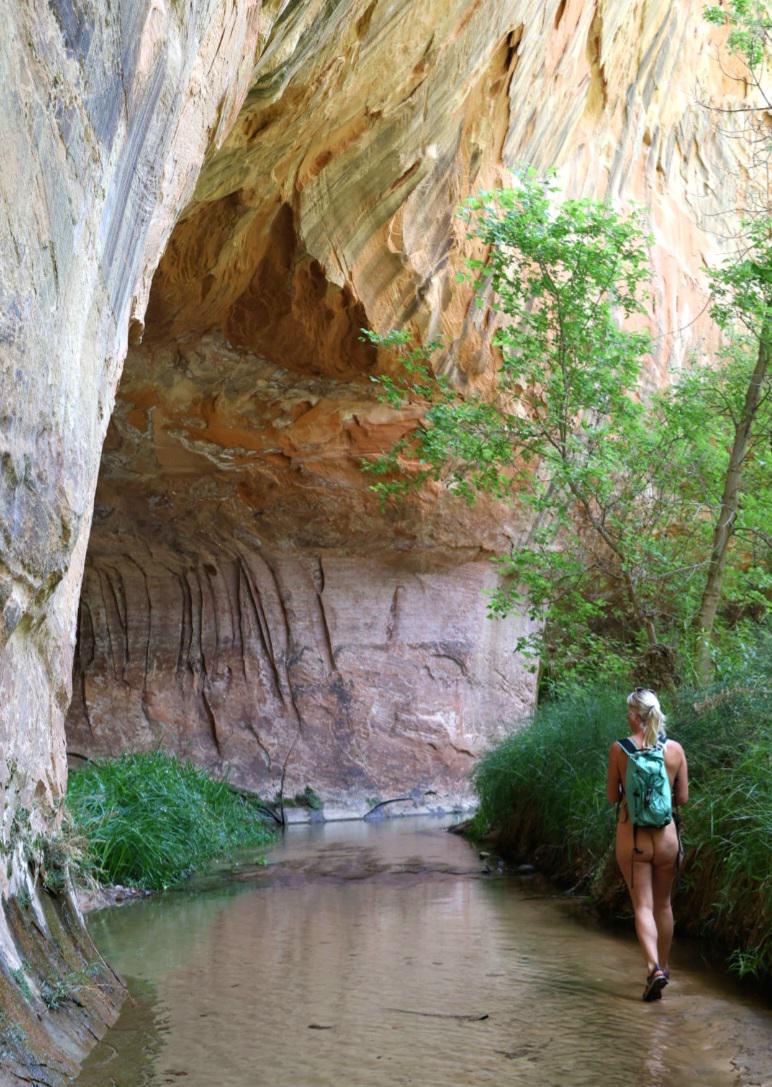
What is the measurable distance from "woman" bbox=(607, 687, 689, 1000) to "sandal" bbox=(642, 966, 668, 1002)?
4.2 inches

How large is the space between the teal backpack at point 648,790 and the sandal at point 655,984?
2.09 ft

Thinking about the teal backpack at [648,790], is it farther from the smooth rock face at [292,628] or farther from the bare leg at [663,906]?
A: the smooth rock face at [292,628]

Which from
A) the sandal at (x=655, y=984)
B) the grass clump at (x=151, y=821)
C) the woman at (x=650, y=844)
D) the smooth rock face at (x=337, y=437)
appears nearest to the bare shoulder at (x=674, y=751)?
the woman at (x=650, y=844)

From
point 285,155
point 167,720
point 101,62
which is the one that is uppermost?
point 285,155

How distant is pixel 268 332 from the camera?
42.9ft

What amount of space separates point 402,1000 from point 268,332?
9.27 metres

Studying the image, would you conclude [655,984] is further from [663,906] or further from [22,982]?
[22,982]

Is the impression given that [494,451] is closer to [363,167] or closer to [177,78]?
[363,167]

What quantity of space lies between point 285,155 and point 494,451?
3454mm

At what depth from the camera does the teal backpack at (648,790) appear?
17.0 feet

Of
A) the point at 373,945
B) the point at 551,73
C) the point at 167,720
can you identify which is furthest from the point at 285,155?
the point at 167,720

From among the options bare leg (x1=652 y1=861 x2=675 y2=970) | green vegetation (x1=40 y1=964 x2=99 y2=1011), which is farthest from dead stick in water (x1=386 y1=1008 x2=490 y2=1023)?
green vegetation (x1=40 y1=964 x2=99 y2=1011)

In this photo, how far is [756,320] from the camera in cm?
887

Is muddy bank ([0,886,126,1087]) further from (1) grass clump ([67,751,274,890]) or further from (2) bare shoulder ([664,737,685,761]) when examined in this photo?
(2) bare shoulder ([664,737,685,761])
